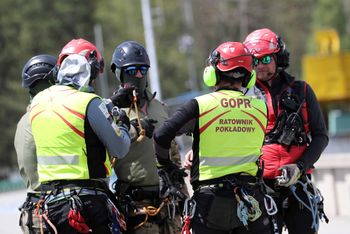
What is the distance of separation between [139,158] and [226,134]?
1.27m

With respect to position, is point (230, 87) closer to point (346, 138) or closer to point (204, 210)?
point (204, 210)

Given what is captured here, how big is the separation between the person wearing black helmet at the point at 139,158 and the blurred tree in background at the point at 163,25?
4685 centimetres

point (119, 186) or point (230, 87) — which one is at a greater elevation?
point (230, 87)

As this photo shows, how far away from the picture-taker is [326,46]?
29.2 meters

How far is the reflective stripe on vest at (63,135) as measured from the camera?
18.5ft

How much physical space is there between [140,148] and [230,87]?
1.19m

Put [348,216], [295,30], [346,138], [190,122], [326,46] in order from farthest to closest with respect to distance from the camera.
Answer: [295,30]
[326,46]
[346,138]
[348,216]
[190,122]

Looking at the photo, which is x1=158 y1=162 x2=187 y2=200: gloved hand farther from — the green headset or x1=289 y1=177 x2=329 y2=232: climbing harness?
the green headset

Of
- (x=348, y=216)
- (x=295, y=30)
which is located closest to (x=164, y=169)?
(x=348, y=216)

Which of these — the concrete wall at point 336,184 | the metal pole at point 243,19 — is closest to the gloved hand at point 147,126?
the concrete wall at point 336,184

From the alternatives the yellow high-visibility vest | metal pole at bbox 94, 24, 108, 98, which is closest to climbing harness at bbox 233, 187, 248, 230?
the yellow high-visibility vest

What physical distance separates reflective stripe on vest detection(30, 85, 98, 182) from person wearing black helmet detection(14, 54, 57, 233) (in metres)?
0.54

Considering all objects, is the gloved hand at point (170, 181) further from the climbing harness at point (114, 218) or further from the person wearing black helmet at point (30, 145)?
the person wearing black helmet at point (30, 145)

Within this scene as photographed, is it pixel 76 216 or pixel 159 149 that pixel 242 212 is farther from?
pixel 76 216
